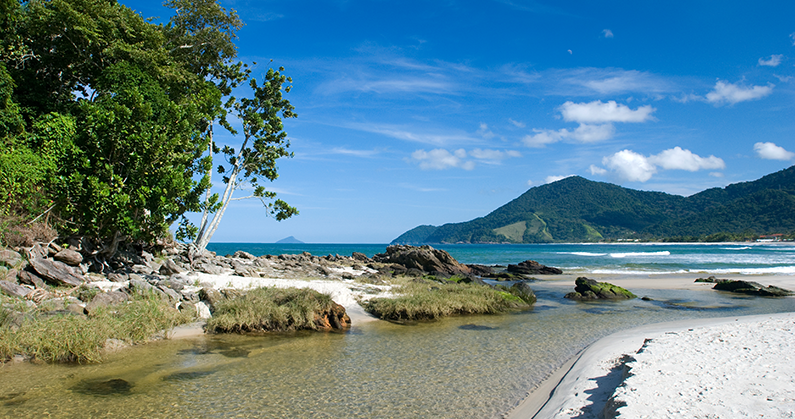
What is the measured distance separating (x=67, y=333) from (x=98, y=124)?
353 inches

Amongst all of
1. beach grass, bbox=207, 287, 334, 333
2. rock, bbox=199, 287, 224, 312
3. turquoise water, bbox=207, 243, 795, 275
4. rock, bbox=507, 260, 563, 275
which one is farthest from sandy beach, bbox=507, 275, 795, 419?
turquoise water, bbox=207, 243, 795, 275

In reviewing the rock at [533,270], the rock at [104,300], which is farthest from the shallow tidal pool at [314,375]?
the rock at [533,270]

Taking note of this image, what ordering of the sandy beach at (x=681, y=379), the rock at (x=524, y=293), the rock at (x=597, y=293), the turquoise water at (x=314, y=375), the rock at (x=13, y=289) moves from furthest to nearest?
the rock at (x=597, y=293) < the rock at (x=524, y=293) < the rock at (x=13, y=289) < the turquoise water at (x=314, y=375) < the sandy beach at (x=681, y=379)

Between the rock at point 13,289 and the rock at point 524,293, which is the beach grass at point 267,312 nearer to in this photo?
the rock at point 13,289

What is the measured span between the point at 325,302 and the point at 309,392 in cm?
661

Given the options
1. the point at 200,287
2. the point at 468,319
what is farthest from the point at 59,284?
the point at 468,319

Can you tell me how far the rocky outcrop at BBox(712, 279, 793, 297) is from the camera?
24.4m

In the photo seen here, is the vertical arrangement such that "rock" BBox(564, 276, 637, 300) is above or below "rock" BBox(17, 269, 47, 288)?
below

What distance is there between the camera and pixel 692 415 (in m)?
5.00

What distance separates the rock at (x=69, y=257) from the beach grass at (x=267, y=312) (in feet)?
20.0

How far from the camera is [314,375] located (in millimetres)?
9070

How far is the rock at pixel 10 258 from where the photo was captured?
12.7 meters

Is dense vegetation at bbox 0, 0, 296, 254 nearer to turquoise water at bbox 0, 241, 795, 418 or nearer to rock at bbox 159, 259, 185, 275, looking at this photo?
rock at bbox 159, 259, 185, 275

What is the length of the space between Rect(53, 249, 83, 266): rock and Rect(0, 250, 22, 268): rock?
1.71m
